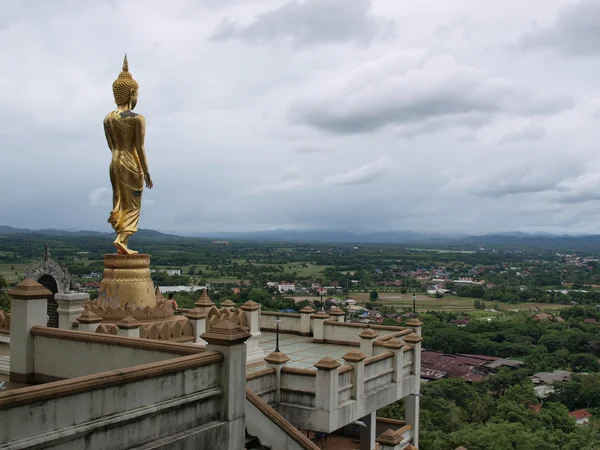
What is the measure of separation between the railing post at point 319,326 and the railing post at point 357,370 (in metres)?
7.11

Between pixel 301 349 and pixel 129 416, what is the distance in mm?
13397

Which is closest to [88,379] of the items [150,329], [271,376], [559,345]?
[271,376]

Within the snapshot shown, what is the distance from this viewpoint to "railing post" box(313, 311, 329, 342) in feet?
73.6

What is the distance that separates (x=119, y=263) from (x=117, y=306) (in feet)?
4.63

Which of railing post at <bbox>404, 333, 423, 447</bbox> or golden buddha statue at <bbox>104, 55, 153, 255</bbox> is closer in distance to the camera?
golden buddha statue at <bbox>104, 55, 153, 255</bbox>

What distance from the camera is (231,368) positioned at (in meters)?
8.95

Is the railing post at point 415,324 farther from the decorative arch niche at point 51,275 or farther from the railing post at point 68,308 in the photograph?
the decorative arch niche at point 51,275

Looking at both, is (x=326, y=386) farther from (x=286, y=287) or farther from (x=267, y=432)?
(x=286, y=287)

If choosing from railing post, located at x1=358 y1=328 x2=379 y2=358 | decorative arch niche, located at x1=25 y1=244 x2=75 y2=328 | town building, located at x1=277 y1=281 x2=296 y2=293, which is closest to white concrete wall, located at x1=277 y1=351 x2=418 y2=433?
railing post, located at x1=358 y1=328 x2=379 y2=358

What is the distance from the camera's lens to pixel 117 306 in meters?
17.1

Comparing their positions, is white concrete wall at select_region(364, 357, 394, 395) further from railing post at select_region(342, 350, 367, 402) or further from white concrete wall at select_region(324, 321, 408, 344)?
white concrete wall at select_region(324, 321, 408, 344)

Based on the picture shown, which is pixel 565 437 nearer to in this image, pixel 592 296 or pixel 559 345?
pixel 559 345

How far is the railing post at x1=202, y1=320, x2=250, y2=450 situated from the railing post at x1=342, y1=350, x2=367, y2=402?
6202 millimetres

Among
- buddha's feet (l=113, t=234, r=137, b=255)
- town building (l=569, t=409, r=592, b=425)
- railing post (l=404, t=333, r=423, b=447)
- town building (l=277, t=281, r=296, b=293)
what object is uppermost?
buddha's feet (l=113, t=234, r=137, b=255)
